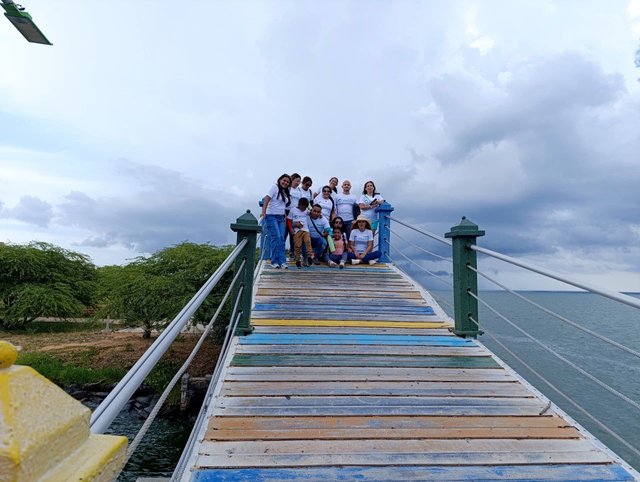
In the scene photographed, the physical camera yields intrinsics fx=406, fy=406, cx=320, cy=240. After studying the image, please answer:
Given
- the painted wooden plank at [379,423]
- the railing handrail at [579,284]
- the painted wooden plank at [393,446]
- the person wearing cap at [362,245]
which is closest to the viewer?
the railing handrail at [579,284]

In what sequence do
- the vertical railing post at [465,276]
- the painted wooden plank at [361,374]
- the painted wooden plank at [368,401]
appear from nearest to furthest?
the painted wooden plank at [368,401]
the painted wooden plank at [361,374]
the vertical railing post at [465,276]

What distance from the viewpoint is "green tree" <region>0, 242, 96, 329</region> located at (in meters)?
20.1

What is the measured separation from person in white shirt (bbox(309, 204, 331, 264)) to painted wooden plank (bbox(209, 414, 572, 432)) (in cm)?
482

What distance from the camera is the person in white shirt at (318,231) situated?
7.34m

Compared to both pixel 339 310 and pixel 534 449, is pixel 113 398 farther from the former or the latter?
pixel 339 310

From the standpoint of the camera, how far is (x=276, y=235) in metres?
6.73

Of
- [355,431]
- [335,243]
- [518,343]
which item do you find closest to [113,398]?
[355,431]

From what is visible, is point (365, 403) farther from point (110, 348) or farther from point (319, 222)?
point (110, 348)

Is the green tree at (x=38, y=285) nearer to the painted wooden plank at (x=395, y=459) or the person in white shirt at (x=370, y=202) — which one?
the person in white shirt at (x=370, y=202)

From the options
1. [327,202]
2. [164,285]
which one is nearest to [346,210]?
[327,202]

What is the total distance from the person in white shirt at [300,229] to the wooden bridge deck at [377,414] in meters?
2.51

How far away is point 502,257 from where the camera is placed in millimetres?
3248

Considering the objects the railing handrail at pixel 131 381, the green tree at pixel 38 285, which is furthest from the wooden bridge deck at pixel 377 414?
the green tree at pixel 38 285

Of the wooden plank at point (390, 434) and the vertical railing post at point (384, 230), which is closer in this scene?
the wooden plank at point (390, 434)
